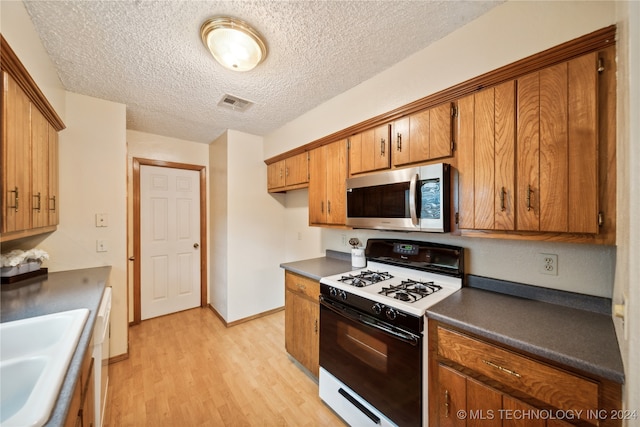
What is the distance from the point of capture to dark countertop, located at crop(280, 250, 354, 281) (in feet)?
6.58

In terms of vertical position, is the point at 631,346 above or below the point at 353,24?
below

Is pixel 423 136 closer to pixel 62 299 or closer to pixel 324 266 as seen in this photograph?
pixel 324 266

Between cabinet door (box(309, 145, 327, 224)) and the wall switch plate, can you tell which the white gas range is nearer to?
cabinet door (box(309, 145, 327, 224))

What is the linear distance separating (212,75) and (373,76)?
128 cm

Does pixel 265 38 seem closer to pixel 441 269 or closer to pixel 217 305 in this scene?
pixel 441 269

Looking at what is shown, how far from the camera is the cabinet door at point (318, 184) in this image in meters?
2.35

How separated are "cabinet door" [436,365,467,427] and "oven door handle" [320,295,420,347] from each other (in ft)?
0.57

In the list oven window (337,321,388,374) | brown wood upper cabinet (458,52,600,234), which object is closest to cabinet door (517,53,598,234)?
brown wood upper cabinet (458,52,600,234)

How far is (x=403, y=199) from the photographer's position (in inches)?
63.9

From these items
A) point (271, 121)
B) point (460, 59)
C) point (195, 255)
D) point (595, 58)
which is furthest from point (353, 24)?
point (195, 255)

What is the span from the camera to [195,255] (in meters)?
3.56

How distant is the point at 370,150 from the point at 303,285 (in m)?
1.24

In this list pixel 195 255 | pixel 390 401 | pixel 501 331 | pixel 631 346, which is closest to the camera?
pixel 631 346

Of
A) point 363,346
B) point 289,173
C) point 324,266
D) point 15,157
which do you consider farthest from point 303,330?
point 15,157
